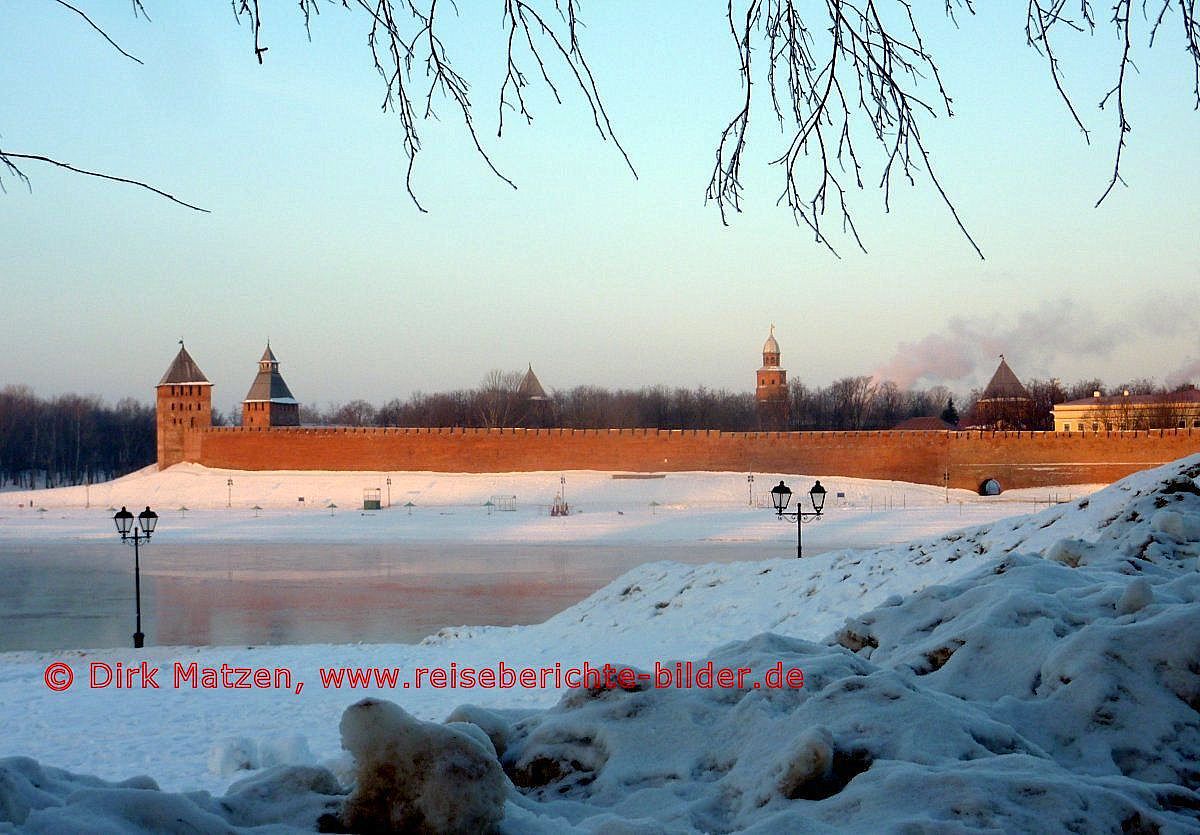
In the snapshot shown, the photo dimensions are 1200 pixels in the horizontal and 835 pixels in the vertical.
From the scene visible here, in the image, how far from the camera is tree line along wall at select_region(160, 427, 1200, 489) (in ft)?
153

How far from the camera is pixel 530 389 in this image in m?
73.9

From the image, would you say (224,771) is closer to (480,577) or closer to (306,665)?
(306,665)

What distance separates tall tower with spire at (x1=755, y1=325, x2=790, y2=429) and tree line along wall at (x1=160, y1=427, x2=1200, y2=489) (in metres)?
20.3

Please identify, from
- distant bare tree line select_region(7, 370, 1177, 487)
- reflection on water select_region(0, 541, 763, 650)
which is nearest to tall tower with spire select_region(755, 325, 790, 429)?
distant bare tree line select_region(7, 370, 1177, 487)

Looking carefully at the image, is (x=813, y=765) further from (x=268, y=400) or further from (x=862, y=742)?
(x=268, y=400)

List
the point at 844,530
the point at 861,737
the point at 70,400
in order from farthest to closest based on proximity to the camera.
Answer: the point at 70,400 < the point at 844,530 < the point at 861,737

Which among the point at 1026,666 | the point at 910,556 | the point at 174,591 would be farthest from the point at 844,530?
the point at 1026,666

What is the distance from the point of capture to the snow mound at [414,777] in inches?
76.5

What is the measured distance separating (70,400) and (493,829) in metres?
84.9

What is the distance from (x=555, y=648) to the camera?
9.62m

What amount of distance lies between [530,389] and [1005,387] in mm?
28459

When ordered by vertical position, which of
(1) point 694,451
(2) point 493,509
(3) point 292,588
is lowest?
(2) point 493,509

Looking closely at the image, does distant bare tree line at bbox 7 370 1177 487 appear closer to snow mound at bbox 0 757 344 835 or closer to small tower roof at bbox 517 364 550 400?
small tower roof at bbox 517 364 550 400

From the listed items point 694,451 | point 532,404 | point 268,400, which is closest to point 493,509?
point 694,451
